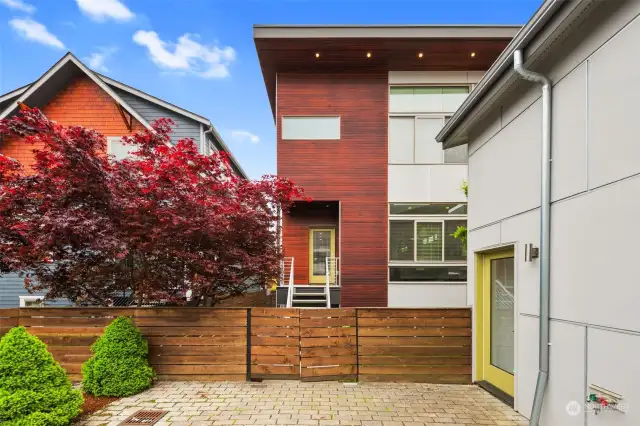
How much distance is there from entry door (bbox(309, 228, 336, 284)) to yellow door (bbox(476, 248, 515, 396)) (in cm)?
529

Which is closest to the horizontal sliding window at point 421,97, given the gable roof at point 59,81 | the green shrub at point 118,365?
the gable roof at point 59,81

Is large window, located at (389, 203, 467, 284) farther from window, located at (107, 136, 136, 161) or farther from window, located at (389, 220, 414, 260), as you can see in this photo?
window, located at (107, 136, 136, 161)

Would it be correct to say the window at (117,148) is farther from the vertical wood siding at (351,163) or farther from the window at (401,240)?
the window at (401,240)

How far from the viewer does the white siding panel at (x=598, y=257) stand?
8.73 ft

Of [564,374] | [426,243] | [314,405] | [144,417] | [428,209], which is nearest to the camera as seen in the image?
[564,374]

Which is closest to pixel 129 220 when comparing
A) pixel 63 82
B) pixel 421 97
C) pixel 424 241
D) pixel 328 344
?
pixel 328 344

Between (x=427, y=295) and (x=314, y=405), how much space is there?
556cm

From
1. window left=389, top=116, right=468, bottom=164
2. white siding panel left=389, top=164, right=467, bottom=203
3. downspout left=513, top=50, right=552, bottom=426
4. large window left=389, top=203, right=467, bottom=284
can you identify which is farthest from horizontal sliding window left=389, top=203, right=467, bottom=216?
downspout left=513, top=50, right=552, bottom=426

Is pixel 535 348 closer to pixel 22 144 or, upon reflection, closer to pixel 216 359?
pixel 216 359

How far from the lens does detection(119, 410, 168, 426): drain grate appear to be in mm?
4046

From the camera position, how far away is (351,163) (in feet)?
31.5

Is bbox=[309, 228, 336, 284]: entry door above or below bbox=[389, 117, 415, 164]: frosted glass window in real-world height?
below

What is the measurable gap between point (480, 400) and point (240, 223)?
4.29 meters

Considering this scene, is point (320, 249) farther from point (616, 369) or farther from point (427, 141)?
point (616, 369)
